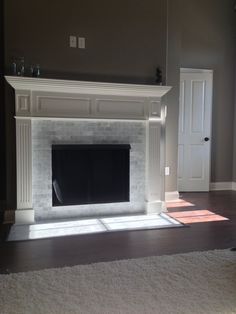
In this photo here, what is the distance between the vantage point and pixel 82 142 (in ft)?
12.6

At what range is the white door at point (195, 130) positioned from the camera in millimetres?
5492

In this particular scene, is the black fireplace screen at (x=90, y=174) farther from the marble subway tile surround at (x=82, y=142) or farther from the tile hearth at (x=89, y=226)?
the tile hearth at (x=89, y=226)

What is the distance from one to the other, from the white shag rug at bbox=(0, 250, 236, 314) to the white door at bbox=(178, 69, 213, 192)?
3115 mm

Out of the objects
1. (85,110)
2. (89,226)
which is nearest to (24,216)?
(89,226)

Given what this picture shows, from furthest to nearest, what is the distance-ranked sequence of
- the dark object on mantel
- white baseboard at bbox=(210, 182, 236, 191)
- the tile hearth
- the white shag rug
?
white baseboard at bbox=(210, 182, 236, 191)
the dark object on mantel
the tile hearth
the white shag rug

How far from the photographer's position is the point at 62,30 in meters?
Result: 3.67

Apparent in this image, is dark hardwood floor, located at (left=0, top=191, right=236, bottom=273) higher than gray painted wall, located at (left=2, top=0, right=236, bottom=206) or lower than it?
lower

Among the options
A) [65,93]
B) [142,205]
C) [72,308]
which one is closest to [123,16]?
[65,93]

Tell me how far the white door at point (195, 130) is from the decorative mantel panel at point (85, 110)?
150cm

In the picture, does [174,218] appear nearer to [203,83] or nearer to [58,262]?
[58,262]

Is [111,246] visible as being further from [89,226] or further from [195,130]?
[195,130]

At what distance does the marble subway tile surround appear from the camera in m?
3.68

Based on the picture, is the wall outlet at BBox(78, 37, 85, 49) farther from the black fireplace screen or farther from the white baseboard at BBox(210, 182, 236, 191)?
the white baseboard at BBox(210, 182, 236, 191)

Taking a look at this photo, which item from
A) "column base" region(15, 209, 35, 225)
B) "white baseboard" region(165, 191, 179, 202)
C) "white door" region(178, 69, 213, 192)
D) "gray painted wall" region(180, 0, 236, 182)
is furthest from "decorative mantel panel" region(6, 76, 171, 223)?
"gray painted wall" region(180, 0, 236, 182)
